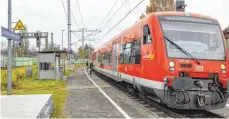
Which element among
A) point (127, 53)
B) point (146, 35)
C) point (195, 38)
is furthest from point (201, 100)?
point (127, 53)

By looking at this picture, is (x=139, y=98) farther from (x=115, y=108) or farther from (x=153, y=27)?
(x=153, y=27)

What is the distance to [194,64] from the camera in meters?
10.4

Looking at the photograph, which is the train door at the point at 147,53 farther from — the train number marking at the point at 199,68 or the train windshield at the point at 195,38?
the train number marking at the point at 199,68

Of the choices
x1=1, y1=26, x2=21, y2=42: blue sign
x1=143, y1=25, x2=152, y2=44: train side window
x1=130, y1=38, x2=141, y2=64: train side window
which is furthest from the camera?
x1=130, y1=38, x2=141, y2=64: train side window

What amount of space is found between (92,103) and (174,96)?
12.4 feet

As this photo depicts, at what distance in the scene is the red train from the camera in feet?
32.8

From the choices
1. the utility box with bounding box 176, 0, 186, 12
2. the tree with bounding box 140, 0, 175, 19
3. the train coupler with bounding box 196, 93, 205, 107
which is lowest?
the train coupler with bounding box 196, 93, 205, 107

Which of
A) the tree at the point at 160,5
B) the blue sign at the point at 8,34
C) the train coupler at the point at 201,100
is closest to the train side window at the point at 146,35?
the train coupler at the point at 201,100

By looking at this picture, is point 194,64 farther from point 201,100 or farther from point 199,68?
point 201,100

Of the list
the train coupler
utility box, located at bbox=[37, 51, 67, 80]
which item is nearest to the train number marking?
the train coupler

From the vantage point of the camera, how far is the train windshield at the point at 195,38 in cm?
1059

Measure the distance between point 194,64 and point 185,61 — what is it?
0.93 ft

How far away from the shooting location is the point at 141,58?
1226cm

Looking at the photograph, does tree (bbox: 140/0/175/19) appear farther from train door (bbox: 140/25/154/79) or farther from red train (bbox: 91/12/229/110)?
train door (bbox: 140/25/154/79)
